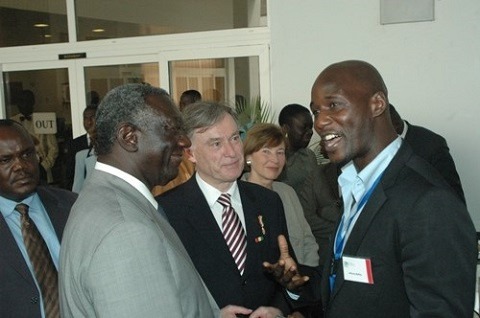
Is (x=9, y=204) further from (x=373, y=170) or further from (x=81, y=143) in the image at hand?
(x=81, y=143)

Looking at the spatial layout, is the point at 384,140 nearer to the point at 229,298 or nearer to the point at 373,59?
the point at 229,298

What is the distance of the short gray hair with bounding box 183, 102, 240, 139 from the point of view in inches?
98.6

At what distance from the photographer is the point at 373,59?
5.21 metres

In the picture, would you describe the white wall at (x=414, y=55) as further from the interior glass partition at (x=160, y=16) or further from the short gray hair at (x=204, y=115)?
the short gray hair at (x=204, y=115)

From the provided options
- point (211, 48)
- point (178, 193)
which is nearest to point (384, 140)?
point (178, 193)

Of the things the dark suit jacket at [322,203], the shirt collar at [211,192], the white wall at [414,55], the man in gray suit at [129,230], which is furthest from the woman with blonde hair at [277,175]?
the white wall at [414,55]

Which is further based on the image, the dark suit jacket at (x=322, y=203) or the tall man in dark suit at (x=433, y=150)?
the dark suit jacket at (x=322, y=203)

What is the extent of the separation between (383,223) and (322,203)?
220 cm

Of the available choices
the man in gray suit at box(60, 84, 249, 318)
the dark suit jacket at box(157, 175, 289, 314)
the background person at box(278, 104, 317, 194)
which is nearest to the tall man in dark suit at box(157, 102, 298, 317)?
the dark suit jacket at box(157, 175, 289, 314)

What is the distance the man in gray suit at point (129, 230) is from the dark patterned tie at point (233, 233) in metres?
0.82

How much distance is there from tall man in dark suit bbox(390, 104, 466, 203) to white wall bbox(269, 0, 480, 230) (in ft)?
5.07

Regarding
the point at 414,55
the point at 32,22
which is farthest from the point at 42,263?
the point at 32,22

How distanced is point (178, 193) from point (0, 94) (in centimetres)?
558

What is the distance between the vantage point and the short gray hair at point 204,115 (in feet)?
8.21
